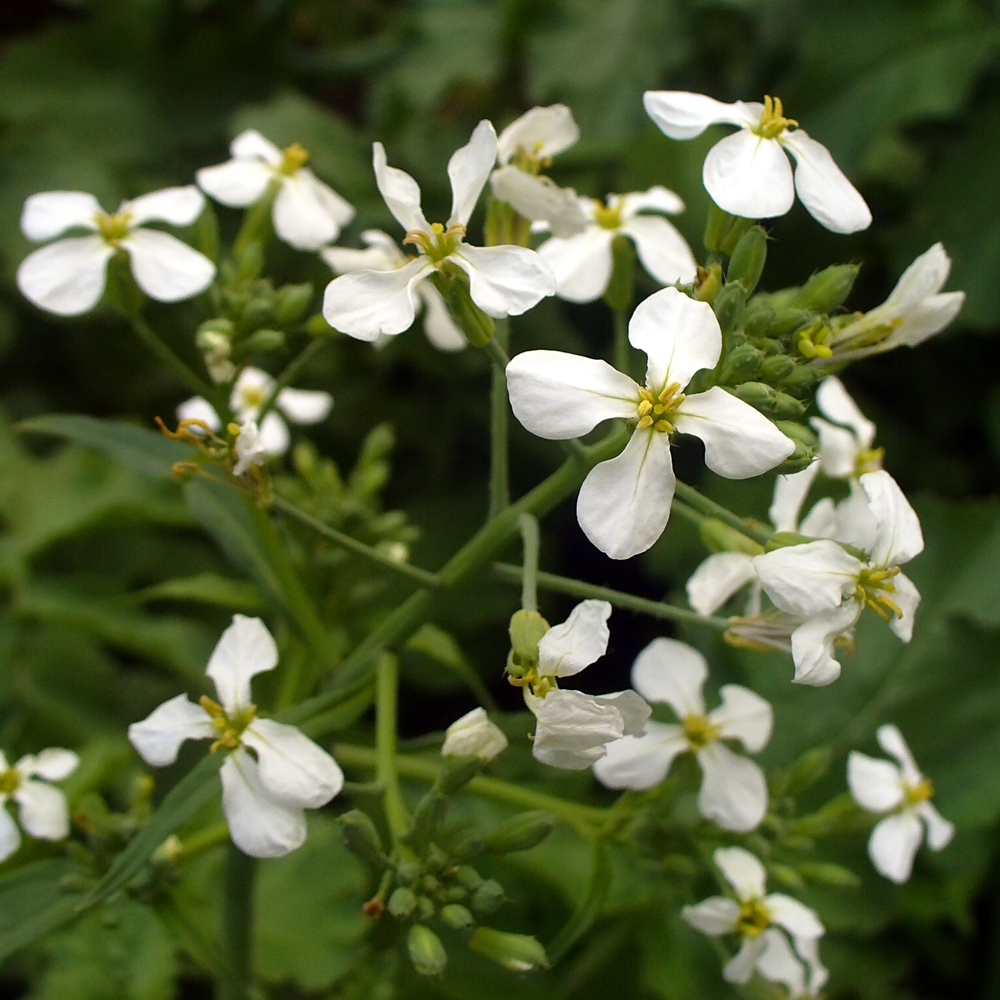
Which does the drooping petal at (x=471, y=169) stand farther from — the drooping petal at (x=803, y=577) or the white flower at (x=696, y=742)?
the white flower at (x=696, y=742)

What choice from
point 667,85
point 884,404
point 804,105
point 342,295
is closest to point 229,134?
point 667,85

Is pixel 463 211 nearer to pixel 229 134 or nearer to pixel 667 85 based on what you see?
pixel 667 85

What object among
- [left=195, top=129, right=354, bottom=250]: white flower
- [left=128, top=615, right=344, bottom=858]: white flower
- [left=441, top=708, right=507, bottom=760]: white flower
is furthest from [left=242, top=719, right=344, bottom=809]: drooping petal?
[left=195, top=129, right=354, bottom=250]: white flower

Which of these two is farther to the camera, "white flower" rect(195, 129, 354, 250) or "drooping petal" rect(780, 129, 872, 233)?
"white flower" rect(195, 129, 354, 250)

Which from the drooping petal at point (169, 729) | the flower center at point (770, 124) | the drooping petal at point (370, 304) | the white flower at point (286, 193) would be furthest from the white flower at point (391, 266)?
the drooping petal at point (169, 729)

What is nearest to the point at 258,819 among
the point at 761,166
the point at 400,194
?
the point at 400,194

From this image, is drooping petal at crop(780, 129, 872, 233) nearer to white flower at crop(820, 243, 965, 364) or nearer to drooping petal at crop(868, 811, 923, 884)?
white flower at crop(820, 243, 965, 364)
